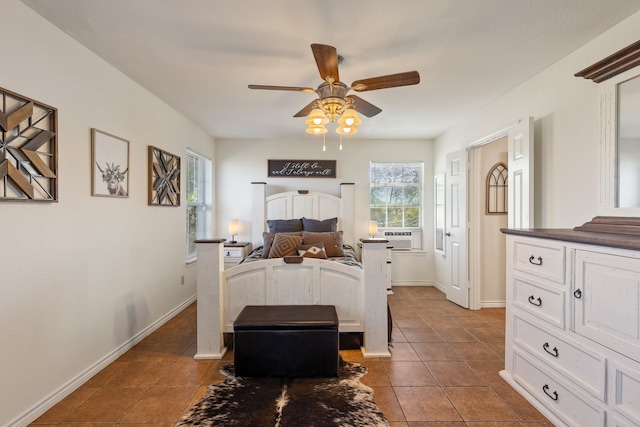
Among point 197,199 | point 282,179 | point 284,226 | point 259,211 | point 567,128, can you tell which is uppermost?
point 567,128

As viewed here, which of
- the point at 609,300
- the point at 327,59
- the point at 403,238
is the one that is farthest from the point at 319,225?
the point at 609,300

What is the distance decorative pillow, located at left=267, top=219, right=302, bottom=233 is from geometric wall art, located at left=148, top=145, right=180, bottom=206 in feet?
4.30

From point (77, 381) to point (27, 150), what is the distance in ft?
5.39

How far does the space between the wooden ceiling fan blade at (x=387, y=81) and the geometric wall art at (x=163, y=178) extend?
2.30m

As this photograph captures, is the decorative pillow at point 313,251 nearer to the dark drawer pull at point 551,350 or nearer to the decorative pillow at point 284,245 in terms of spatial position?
the decorative pillow at point 284,245

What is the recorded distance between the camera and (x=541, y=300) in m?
1.91

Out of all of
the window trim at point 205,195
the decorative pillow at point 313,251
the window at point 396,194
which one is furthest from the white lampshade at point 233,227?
the window at point 396,194

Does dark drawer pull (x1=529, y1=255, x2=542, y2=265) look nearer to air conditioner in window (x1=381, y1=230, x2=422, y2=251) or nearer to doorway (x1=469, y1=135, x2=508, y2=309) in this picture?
doorway (x1=469, y1=135, x2=508, y2=309)

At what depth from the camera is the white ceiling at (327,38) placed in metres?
1.81

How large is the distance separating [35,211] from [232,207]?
10.3ft

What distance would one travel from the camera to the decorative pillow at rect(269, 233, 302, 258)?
12.3ft

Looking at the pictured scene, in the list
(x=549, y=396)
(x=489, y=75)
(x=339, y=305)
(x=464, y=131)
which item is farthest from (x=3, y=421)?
(x=464, y=131)

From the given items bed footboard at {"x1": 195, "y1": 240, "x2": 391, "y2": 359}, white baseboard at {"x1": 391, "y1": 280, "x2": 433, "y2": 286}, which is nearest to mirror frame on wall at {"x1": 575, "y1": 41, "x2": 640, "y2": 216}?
bed footboard at {"x1": 195, "y1": 240, "x2": 391, "y2": 359}

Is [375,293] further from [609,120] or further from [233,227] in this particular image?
[233,227]
